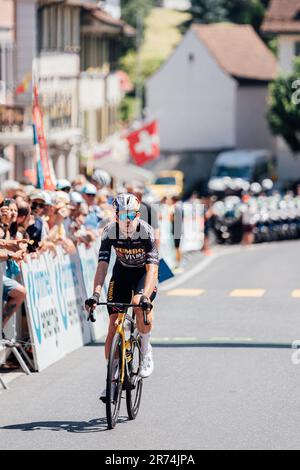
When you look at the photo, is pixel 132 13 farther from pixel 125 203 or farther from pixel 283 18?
pixel 125 203

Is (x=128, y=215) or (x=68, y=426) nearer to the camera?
(x=68, y=426)

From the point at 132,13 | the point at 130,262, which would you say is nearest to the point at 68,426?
the point at 130,262

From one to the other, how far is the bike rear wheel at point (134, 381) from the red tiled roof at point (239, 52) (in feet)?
222

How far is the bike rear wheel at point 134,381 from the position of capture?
12.1m

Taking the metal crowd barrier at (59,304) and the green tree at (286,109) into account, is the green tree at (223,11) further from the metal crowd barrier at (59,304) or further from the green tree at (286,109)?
the metal crowd barrier at (59,304)

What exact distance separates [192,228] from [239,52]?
4610cm

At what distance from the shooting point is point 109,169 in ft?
177

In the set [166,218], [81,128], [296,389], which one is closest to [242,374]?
[296,389]

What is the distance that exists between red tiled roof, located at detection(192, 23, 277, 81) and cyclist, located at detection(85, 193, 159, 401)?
67.6 meters

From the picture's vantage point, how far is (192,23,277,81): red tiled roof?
3177 inches

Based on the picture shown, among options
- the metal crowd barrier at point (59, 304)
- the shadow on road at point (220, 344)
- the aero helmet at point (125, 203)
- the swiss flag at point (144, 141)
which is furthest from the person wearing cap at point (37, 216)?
the swiss flag at point (144, 141)

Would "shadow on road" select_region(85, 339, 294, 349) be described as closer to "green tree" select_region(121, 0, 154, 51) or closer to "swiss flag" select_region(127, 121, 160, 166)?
"swiss flag" select_region(127, 121, 160, 166)

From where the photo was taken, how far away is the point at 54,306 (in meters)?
16.2

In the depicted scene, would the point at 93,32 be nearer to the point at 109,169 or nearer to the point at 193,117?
the point at 109,169
